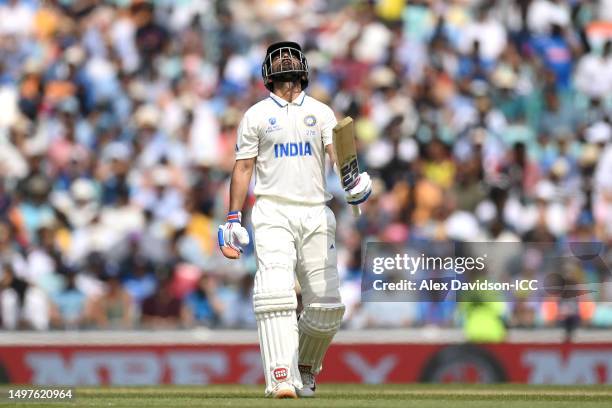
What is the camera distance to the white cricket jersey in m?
8.27

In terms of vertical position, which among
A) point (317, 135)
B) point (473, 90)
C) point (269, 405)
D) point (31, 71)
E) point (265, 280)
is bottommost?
point (269, 405)

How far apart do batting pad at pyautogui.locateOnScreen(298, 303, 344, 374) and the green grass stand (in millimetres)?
239

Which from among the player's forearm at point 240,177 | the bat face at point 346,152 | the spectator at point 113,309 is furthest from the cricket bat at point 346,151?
the spectator at point 113,309

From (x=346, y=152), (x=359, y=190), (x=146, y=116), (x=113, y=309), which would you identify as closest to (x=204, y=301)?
(x=113, y=309)

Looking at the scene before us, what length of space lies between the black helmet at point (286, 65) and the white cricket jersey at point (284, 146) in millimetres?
126

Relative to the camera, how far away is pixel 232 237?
27.1 feet

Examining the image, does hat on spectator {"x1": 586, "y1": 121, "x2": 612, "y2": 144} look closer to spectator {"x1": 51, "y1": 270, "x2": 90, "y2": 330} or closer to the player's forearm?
spectator {"x1": 51, "y1": 270, "x2": 90, "y2": 330}

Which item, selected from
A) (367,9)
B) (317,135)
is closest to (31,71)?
(367,9)

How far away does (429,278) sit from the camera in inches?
394

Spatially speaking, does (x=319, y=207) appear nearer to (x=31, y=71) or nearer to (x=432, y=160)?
(x=432, y=160)

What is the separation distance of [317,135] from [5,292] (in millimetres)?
5868

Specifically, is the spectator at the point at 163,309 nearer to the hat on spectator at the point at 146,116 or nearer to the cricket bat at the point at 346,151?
the hat on spectator at the point at 146,116

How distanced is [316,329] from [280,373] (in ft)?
1.37

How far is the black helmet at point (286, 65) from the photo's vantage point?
27.3ft
